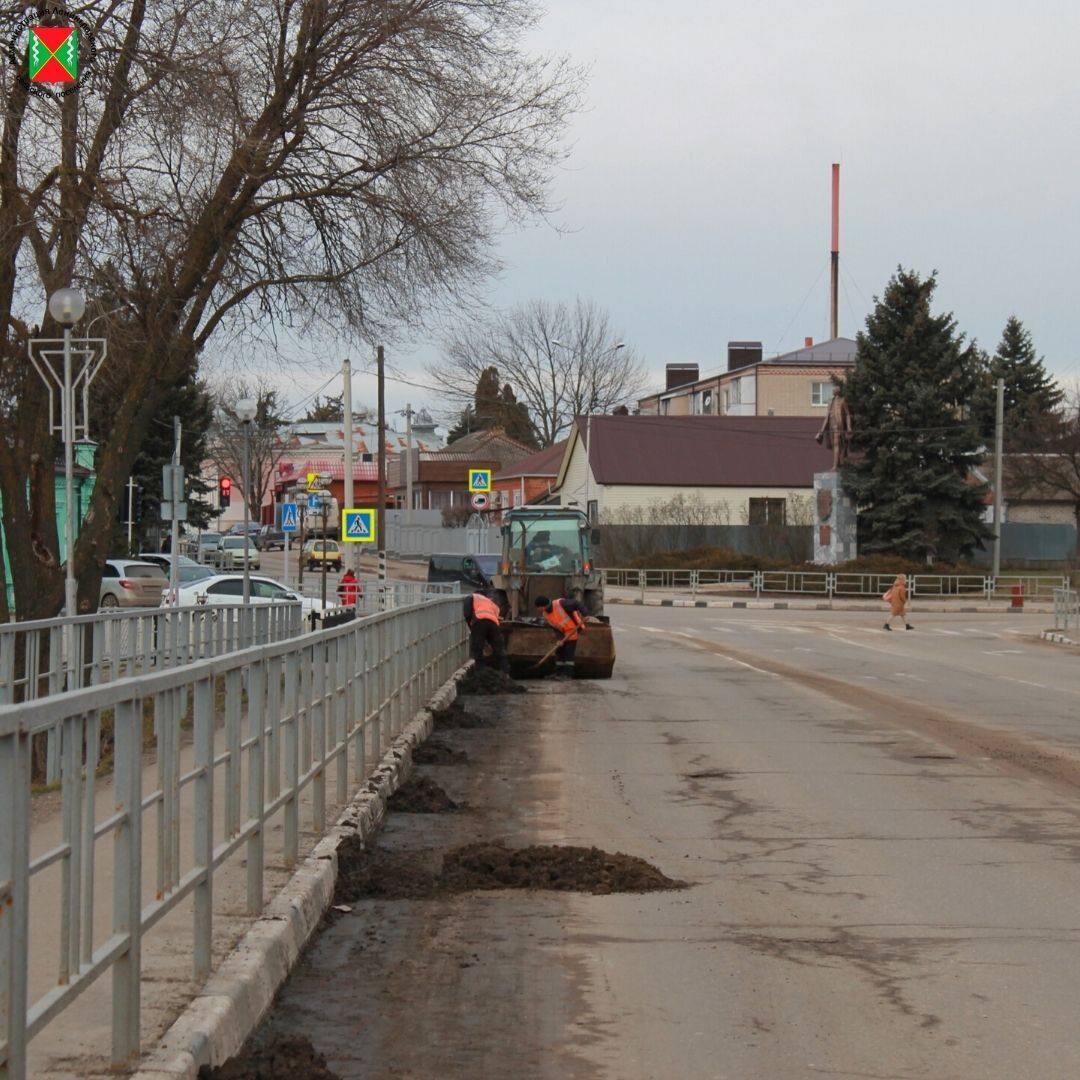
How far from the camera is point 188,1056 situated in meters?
4.76

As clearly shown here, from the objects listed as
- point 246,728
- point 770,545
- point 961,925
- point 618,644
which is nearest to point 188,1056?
point 246,728

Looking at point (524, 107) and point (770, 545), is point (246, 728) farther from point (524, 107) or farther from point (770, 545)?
point (770, 545)

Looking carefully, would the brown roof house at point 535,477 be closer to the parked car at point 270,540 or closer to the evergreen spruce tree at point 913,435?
the parked car at point 270,540

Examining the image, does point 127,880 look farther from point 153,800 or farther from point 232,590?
point 232,590

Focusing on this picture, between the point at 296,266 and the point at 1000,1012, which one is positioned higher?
the point at 296,266

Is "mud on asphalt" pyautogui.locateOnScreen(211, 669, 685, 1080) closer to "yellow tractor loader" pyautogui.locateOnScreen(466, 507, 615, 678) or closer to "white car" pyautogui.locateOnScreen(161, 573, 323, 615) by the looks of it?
"yellow tractor loader" pyautogui.locateOnScreen(466, 507, 615, 678)

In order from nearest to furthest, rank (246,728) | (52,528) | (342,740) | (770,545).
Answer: (246,728) < (342,740) < (52,528) < (770,545)

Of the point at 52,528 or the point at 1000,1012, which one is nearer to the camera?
the point at 1000,1012

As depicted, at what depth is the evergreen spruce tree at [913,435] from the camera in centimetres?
5953

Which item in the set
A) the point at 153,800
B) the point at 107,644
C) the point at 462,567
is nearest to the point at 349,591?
the point at 462,567

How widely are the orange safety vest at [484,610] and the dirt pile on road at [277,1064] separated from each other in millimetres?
17166

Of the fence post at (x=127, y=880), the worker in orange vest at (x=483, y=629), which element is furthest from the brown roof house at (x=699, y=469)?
the fence post at (x=127, y=880)

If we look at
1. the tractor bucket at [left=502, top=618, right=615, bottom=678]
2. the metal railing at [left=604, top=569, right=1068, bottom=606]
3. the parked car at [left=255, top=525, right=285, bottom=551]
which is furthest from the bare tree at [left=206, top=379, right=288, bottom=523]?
the tractor bucket at [left=502, top=618, right=615, bottom=678]

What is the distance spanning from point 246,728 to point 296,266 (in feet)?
45.4
